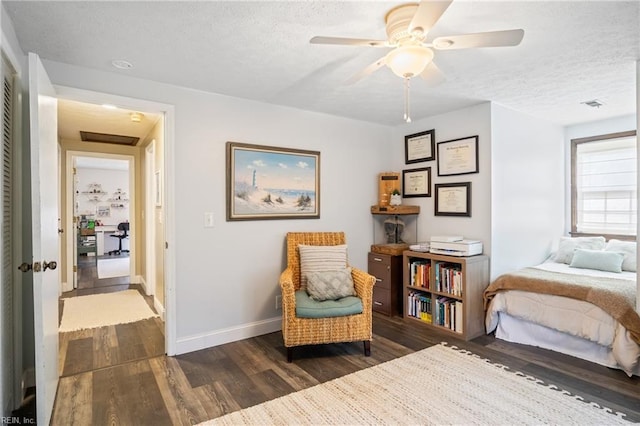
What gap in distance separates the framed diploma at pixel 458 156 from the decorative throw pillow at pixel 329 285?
66.0 inches

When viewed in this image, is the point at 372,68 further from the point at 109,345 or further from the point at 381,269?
the point at 109,345

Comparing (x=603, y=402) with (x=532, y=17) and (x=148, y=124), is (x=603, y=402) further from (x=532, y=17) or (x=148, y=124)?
(x=148, y=124)

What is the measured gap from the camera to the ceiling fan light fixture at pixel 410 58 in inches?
67.9

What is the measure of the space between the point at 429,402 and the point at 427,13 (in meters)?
2.17

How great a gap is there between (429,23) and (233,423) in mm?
2325

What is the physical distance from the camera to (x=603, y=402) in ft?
6.95

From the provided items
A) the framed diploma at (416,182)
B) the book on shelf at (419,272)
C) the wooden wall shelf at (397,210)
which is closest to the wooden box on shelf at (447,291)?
the book on shelf at (419,272)

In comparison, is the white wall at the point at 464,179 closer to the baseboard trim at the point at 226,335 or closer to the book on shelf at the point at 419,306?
the book on shelf at the point at 419,306

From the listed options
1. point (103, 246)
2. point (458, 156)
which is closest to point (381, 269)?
point (458, 156)

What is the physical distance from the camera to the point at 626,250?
351cm

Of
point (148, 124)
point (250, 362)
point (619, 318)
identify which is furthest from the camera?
point (148, 124)

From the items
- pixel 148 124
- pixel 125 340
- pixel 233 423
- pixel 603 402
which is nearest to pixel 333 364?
pixel 233 423

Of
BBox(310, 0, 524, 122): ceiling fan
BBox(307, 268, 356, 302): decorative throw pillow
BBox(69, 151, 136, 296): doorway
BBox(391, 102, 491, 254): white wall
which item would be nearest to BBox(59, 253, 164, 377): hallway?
BBox(307, 268, 356, 302): decorative throw pillow

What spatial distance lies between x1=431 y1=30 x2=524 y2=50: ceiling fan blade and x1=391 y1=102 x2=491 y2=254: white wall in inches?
74.7
